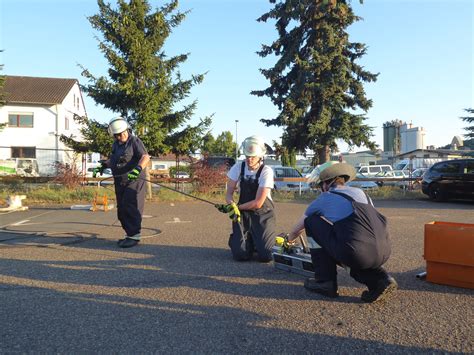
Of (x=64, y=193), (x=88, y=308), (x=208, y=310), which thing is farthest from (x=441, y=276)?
(x=64, y=193)

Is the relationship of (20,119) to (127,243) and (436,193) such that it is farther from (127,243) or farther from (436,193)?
(127,243)

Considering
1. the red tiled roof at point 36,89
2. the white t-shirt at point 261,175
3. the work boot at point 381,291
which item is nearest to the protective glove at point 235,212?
the white t-shirt at point 261,175

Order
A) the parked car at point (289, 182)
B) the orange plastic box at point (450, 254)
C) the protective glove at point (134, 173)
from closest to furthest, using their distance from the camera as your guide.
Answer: the orange plastic box at point (450, 254)
the protective glove at point (134, 173)
the parked car at point (289, 182)

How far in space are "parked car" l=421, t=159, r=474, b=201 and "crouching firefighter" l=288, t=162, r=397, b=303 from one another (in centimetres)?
1270

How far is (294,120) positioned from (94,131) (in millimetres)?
10861

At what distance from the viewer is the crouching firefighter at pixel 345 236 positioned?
3.59m

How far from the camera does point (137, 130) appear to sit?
1482 centimetres

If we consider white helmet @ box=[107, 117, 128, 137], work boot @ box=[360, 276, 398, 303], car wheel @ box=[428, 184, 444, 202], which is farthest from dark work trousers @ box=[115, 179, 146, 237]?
car wheel @ box=[428, 184, 444, 202]

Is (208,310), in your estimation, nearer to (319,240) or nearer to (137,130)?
(319,240)

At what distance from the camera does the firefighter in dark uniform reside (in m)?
6.49

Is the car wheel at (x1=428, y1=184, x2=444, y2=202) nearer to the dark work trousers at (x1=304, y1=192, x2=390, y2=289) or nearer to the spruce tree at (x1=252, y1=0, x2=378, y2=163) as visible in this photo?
the spruce tree at (x1=252, y1=0, x2=378, y2=163)

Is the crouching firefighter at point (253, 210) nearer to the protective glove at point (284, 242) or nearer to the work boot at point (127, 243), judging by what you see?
the protective glove at point (284, 242)

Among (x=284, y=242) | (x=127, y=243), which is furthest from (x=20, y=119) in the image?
(x=284, y=242)

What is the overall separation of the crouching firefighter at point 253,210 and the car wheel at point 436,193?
1211 centimetres
